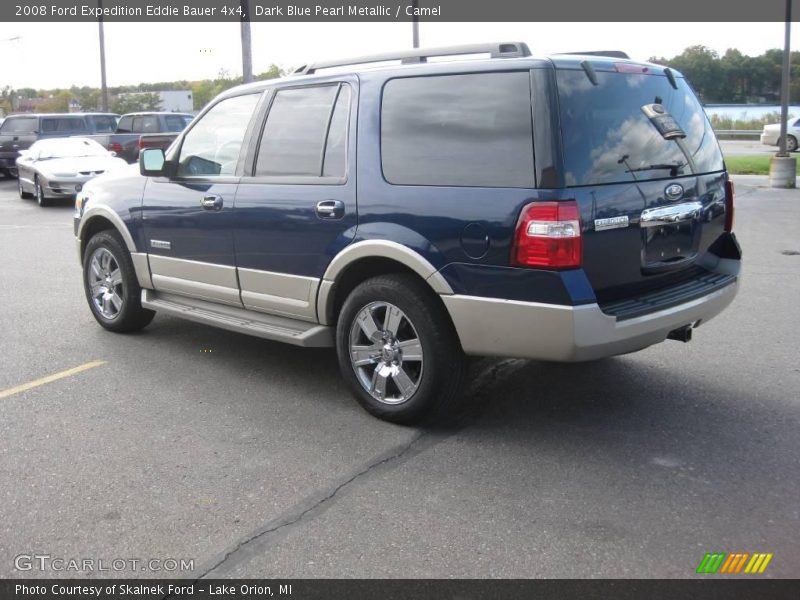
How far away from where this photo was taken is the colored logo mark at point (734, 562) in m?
3.21

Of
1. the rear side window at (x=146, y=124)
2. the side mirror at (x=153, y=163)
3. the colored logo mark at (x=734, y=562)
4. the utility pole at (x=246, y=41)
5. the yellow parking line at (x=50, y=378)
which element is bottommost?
the colored logo mark at (x=734, y=562)

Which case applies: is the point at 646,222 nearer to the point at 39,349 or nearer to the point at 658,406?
the point at 658,406

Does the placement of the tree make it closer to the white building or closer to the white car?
the white building

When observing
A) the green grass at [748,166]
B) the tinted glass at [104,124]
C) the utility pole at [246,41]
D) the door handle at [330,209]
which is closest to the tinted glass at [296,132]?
the door handle at [330,209]

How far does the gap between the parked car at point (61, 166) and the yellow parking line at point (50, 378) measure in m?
11.9

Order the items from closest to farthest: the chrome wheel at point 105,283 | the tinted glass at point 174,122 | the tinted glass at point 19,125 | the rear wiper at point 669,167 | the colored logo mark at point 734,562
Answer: the colored logo mark at point 734,562 < the rear wiper at point 669,167 < the chrome wheel at point 105,283 < the tinted glass at point 19,125 < the tinted glass at point 174,122

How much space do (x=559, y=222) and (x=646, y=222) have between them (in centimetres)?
64

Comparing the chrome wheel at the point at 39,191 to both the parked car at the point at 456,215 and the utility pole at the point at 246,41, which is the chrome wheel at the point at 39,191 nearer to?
the utility pole at the point at 246,41

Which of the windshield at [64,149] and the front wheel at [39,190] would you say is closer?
the front wheel at [39,190]

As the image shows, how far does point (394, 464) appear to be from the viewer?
4.24 meters

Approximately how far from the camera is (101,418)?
4926mm

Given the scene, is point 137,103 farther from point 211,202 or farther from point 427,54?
point 427,54

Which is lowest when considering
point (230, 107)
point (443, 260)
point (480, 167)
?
point (443, 260)
